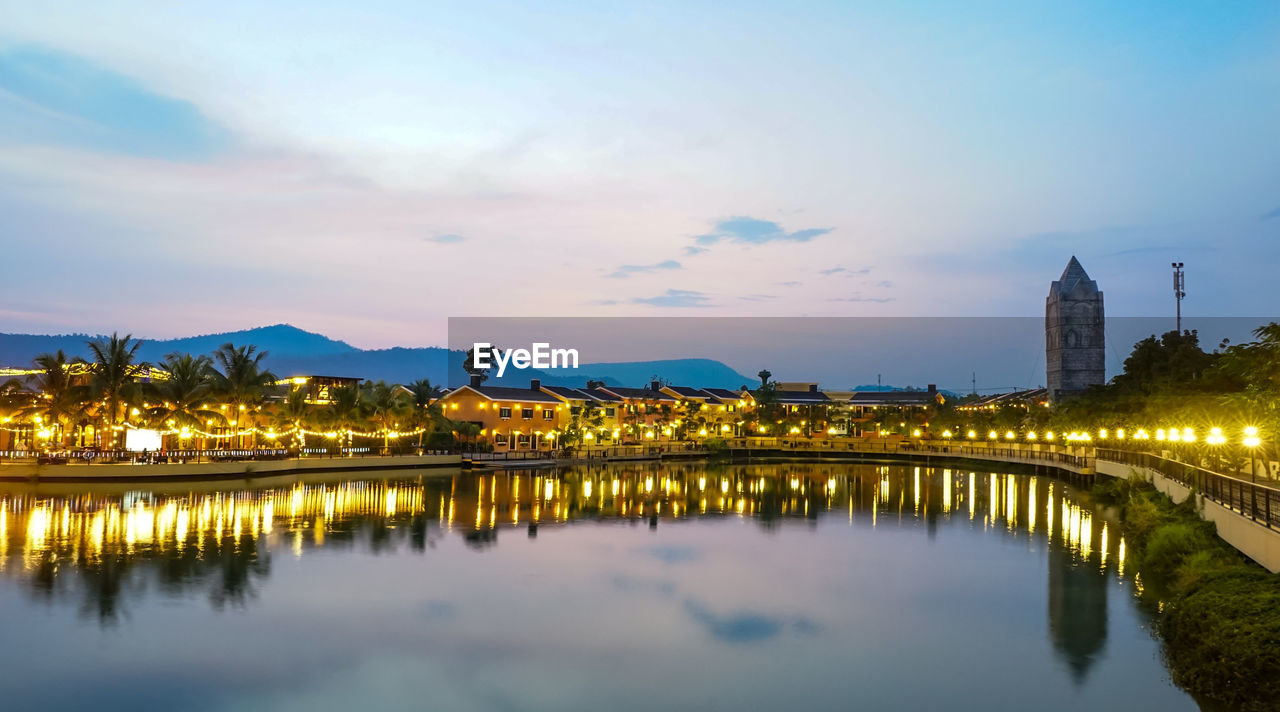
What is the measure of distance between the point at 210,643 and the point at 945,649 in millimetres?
15416

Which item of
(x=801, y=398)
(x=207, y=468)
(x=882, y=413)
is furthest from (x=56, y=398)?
(x=801, y=398)

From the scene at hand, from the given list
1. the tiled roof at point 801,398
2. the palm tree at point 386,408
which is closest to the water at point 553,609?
the palm tree at point 386,408

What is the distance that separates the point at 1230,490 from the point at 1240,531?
2.58 m

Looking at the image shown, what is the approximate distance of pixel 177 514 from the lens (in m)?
36.6

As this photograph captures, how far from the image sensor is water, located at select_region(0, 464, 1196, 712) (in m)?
16.3

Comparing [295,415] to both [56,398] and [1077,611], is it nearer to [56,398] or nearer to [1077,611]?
[56,398]

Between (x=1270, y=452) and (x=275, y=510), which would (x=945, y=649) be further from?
(x=275, y=510)

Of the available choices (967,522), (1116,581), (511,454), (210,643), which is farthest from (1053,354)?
(210,643)

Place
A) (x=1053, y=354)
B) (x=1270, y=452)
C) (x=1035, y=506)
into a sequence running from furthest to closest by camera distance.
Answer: (x=1053, y=354)
(x=1035, y=506)
(x=1270, y=452)

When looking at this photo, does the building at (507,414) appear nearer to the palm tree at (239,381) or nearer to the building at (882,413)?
the palm tree at (239,381)

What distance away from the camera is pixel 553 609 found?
74.4ft

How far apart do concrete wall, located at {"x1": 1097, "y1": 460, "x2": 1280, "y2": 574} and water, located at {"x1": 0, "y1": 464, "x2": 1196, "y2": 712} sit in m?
2.74

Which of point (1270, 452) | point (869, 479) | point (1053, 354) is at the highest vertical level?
point (1053, 354)

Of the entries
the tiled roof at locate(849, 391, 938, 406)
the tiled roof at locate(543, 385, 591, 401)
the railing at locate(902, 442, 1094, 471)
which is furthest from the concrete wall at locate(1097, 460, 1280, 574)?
the tiled roof at locate(849, 391, 938, 406)
